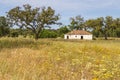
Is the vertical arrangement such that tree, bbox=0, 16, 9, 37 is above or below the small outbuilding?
above

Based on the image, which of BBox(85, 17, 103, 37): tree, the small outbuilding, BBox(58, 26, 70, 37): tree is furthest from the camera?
BBox(58, 26, 70, 37): tree

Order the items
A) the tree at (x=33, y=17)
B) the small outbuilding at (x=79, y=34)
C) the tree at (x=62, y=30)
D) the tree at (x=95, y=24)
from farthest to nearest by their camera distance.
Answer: the tree at (x=62, y=30)
the small outbuilding at (x=79, y=34)
the tree at (x=95, y=24)
the tree at (x=33, y=17)

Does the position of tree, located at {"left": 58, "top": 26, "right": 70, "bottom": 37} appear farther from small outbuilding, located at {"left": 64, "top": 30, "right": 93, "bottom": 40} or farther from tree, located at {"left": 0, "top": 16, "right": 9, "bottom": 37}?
tree, located at {"left": 0, "top": 16, "right": 9, "bottom": 37}

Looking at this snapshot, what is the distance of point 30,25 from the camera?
76.1 m

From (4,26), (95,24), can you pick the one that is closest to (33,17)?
(4,26)

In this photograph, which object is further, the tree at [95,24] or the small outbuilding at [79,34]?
the small outbuilding at [79,34]

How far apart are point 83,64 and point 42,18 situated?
222 feet

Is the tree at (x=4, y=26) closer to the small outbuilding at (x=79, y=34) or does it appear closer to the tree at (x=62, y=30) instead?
the tree at (x=62, y=30)

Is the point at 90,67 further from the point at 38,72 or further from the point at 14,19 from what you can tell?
the point at 14,19

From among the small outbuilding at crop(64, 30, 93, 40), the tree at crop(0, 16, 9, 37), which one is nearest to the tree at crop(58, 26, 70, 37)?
the small outbuilding at crop(64, 30, 93, 40)

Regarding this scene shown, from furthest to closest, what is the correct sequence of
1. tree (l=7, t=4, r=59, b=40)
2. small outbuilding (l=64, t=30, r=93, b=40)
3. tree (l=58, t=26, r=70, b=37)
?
1. tree (l=58, t=26, r=70, b=37)
2. small outbuilding (l=64, t=30, r=93, b=40)
3. tree (l=7, t=4, r=59, b=40)

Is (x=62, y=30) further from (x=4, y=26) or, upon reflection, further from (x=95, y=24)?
(x=4, y=26)

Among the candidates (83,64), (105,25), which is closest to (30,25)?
(105,25)

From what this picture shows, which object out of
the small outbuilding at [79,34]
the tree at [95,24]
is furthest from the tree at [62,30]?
the tree at [95,24]
